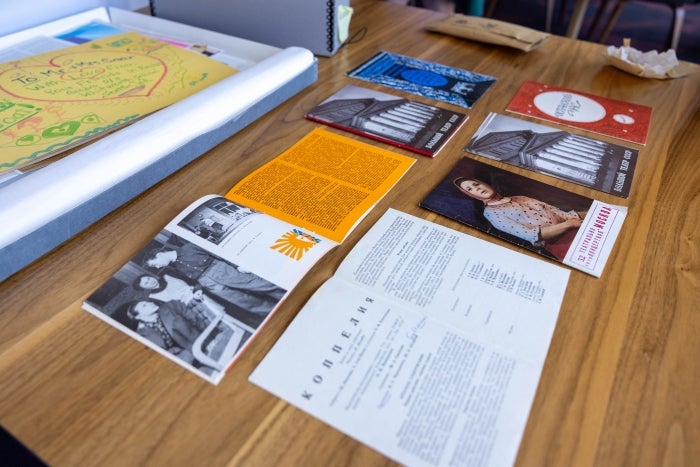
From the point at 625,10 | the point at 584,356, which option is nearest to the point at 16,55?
the point at 584,356

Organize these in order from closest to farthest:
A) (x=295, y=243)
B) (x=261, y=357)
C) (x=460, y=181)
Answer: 1. (x=261, y=357)
2. (x=295, y=243)
3. (x=460, y=181)

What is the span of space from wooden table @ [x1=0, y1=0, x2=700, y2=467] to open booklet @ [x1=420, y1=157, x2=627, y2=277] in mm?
17

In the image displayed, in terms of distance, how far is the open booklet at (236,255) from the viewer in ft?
1.49

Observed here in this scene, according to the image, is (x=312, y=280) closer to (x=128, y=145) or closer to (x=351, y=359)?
(x=351, y=359)

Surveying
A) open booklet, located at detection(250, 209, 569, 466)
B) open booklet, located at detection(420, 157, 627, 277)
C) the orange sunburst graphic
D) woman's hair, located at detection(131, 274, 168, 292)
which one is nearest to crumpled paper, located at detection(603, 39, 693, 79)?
open booklet, located at detection(420, 157, 627, 277)

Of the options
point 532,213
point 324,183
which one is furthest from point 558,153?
point 324,183

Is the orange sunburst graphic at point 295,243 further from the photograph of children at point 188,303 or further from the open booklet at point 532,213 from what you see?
the open booklet at point 532,213

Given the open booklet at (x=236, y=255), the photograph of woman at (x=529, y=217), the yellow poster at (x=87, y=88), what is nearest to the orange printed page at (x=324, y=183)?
the open booklet at (x=236, y=255)

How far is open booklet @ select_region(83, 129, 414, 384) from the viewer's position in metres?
0.45

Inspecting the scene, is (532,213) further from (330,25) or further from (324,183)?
(330,25)

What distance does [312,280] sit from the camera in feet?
1.70

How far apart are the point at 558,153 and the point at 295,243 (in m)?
0.42

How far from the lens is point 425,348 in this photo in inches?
17.7

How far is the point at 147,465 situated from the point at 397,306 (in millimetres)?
247
